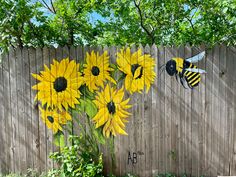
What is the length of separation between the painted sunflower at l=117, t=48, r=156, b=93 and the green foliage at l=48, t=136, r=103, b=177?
101 centimetres

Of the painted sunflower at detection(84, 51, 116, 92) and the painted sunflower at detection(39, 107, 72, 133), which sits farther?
the painted sunflower at detection(39, 107, 72, 133)

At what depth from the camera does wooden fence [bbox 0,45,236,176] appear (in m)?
3.29

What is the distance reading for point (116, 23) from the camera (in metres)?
4.80

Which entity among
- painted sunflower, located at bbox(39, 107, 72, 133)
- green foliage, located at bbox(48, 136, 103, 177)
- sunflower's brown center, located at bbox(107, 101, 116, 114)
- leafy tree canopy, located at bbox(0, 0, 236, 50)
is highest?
leafy tree canopy, located at bbox(0, 0, 236, 50)

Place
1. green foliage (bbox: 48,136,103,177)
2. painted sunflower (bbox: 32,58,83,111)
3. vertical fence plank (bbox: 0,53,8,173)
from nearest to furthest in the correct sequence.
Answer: green foliage (bbox: 48,136,103,177), painted sunflower (bbox: 32,58,83,111), vertical fence plank (bbox: 0,53,8,173)

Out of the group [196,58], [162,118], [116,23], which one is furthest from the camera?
[116,23]

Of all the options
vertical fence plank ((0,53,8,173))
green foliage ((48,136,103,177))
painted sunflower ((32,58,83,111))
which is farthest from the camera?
vertical fence plank ((0,53,8,173))

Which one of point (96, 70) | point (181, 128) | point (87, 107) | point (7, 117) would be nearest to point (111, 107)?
point (87, 107)

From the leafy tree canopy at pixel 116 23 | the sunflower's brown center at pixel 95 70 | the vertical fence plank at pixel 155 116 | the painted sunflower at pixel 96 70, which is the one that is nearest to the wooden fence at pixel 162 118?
the vertical fence plank at pixel 155 116

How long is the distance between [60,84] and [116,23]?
201 cm

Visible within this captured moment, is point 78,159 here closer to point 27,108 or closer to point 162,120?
point 27,108

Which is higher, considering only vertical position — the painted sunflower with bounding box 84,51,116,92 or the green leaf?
the painted sunflower with bounding box 84,51,116,92

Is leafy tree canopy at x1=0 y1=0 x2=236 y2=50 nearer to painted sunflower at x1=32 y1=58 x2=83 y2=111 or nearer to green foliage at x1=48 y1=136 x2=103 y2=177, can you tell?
painted sunflower at x1=32 y1=58 x2=83 y2=111

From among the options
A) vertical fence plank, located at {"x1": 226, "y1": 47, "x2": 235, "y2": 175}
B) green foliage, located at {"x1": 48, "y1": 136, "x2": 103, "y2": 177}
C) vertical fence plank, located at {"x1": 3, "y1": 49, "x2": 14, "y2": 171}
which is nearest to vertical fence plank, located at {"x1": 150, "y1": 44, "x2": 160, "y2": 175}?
green foliage, located at {"x1": 48, "y1": 136, "x2": 103, "y2": 177}
